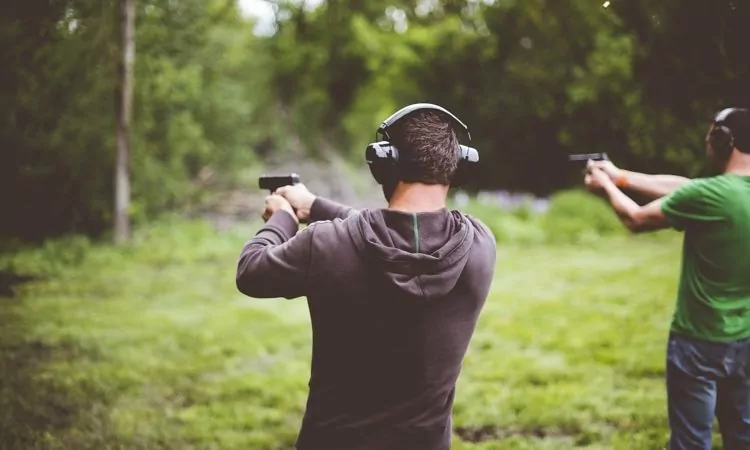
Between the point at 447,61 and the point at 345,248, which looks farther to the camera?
the point at 447,61

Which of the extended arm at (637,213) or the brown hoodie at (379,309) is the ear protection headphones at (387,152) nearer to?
the brown hoodie at (379,309)

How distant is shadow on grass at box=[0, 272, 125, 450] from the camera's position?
15.8ft

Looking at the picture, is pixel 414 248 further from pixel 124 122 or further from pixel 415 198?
pixel 124 122

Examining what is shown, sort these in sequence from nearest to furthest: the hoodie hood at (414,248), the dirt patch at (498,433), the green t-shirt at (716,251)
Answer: the hoodie hood at (414,248)
the green t-shirt at (716,251)
the dirt patch at (498,433)

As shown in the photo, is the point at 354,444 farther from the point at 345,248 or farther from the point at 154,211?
the point at 154,211

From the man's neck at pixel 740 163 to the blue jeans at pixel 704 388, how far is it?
729mm

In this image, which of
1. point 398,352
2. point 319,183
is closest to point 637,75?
point 398,352

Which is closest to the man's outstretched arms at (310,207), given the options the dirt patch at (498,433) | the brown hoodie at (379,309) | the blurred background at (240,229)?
the brown hoodie at (379,309)

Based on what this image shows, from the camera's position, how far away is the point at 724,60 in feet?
12.9

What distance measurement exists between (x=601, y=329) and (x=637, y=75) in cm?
414

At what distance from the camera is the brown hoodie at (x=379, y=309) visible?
6.77 ft

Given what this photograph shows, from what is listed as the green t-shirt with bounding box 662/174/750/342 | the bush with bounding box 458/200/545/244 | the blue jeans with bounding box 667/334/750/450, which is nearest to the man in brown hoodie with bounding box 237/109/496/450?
the green t-shirt with bounding box 662/174/750/342

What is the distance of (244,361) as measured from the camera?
714 centimetres

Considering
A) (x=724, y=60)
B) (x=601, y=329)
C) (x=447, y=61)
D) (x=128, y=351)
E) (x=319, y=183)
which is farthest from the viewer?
(x=319, y=183)
